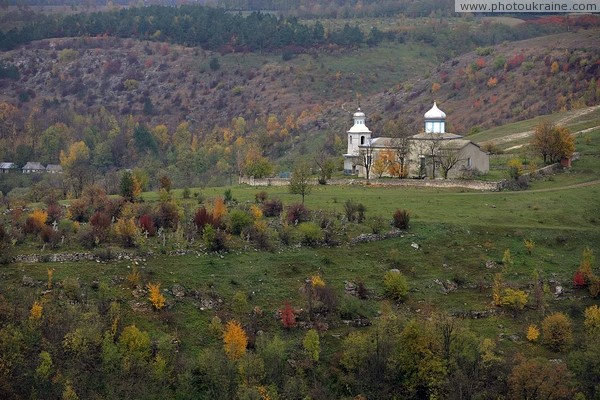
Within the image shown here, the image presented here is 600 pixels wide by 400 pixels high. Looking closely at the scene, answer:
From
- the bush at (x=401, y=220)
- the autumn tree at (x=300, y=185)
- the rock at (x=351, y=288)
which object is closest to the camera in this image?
the rock at (x=351, y=288)

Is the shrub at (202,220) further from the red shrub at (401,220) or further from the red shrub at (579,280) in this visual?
the red shrub at (579,280)

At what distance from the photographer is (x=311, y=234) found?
67.3 metres

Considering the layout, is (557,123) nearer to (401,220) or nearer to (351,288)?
(401,220)

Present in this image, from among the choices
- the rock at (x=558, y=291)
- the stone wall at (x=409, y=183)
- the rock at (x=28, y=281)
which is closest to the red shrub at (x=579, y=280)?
the rock at (x=558, y=291)

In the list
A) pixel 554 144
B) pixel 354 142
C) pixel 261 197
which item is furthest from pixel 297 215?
pixel 554 144

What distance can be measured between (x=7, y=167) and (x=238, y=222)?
58939 mm

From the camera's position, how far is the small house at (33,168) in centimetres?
11998

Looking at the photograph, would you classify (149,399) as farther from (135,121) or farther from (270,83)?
(270,83)

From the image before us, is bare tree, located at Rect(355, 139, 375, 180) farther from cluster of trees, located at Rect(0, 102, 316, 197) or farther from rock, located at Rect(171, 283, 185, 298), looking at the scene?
rock, located at Rect(171, 283, 185, 298)

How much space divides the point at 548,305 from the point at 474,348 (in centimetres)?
903

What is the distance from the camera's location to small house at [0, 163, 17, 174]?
386 feet

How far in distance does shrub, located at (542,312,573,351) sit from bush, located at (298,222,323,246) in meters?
14.5

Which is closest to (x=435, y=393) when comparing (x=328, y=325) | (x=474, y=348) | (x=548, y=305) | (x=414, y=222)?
(x=474, y=348)

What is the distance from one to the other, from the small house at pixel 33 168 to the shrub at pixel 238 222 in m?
57.1
